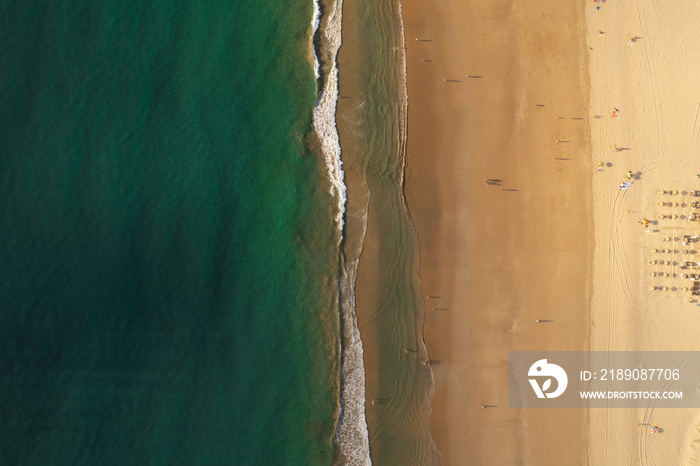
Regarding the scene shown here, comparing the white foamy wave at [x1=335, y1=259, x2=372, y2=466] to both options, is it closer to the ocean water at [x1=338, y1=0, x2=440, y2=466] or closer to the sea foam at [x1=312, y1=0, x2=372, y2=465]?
the sea foam at [x1=312, y1=0, x2=372, y2=465]

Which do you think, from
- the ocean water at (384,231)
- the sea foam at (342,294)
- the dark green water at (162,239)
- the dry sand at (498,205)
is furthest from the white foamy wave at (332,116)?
the dry sand at (498,205)

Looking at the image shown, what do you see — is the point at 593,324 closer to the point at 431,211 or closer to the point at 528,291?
the point at 528,291

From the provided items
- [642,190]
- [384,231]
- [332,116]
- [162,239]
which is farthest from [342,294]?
[642,190]

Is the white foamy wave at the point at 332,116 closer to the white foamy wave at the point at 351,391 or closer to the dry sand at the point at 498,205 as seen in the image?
the dry sand at the point at 498,205

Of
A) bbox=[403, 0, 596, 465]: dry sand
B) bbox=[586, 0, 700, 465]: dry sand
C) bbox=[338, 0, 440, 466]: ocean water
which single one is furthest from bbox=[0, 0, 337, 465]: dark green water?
bbox=[586, 0, 700, 465]: dry sand

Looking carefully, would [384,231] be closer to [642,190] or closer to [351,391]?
[351,391]

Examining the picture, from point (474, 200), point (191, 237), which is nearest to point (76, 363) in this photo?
point (191, 237)
